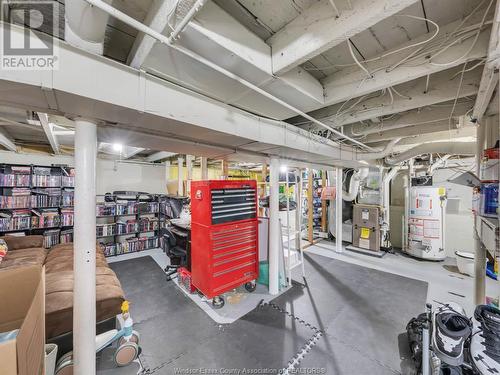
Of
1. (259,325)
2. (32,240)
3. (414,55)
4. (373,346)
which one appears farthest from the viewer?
(32,240)

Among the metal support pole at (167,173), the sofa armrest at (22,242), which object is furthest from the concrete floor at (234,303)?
the metal support pole at (167,173)

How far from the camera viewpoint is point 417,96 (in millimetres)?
2043

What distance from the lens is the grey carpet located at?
5.87ft

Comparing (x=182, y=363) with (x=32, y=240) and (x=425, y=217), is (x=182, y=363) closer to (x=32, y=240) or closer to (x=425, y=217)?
(x=32, y=240)

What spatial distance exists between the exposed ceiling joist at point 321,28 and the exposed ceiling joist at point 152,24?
29.4 inches

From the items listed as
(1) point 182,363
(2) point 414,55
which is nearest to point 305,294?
(1) point 182,363

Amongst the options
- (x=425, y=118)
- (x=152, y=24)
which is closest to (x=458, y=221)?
(x=425, y=118)

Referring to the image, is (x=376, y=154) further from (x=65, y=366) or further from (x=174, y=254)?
(x=65, y=366)

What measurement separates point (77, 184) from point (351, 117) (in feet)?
9.16

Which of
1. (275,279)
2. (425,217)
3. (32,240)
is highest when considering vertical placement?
(425,217)

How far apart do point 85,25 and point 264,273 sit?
125 inches

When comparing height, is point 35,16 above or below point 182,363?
above

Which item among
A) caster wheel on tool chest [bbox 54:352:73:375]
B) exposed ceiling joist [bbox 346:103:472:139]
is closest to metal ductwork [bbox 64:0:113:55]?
caster wheel on tool chest [bbox 54:352:73:375]

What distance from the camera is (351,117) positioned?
2.51 metres
